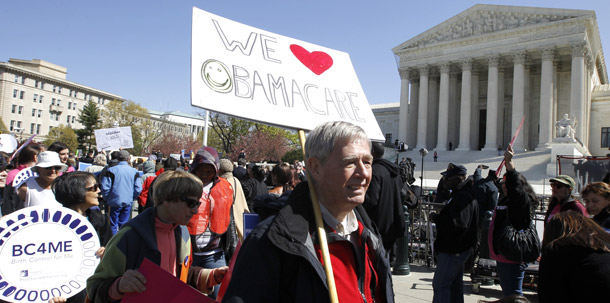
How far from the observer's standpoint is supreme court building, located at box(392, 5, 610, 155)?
40.2 m

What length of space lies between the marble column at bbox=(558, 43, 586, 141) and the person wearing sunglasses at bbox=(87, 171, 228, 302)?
44263 mm

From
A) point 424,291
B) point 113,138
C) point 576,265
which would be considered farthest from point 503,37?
point 576,265

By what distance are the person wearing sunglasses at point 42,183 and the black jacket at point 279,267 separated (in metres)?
3.24

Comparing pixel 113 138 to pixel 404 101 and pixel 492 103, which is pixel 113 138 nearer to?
pixel 492 103

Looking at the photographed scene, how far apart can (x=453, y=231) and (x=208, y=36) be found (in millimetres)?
3632

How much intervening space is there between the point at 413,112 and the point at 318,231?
51.1 m

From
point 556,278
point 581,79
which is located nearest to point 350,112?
point 556,278

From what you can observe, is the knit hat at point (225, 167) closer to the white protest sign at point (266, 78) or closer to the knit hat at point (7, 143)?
the white protest sign at point (266, 78)

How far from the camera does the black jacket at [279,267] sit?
1508 mm

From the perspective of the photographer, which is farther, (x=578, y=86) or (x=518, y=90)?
(x=518, y=90)

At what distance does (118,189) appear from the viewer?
8.21 meters

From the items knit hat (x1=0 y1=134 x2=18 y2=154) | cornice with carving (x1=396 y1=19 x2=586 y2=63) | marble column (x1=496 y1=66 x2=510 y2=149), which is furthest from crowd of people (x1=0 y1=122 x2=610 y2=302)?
marble column (x1=496 y1=66 x2=510 y2=149)

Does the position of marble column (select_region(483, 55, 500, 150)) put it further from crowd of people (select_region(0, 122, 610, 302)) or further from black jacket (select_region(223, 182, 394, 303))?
black jacket (select_region(223, 182, 394, 303))

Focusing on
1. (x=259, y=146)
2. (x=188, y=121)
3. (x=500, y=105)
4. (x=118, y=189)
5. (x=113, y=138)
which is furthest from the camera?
(x=188, y=121)
